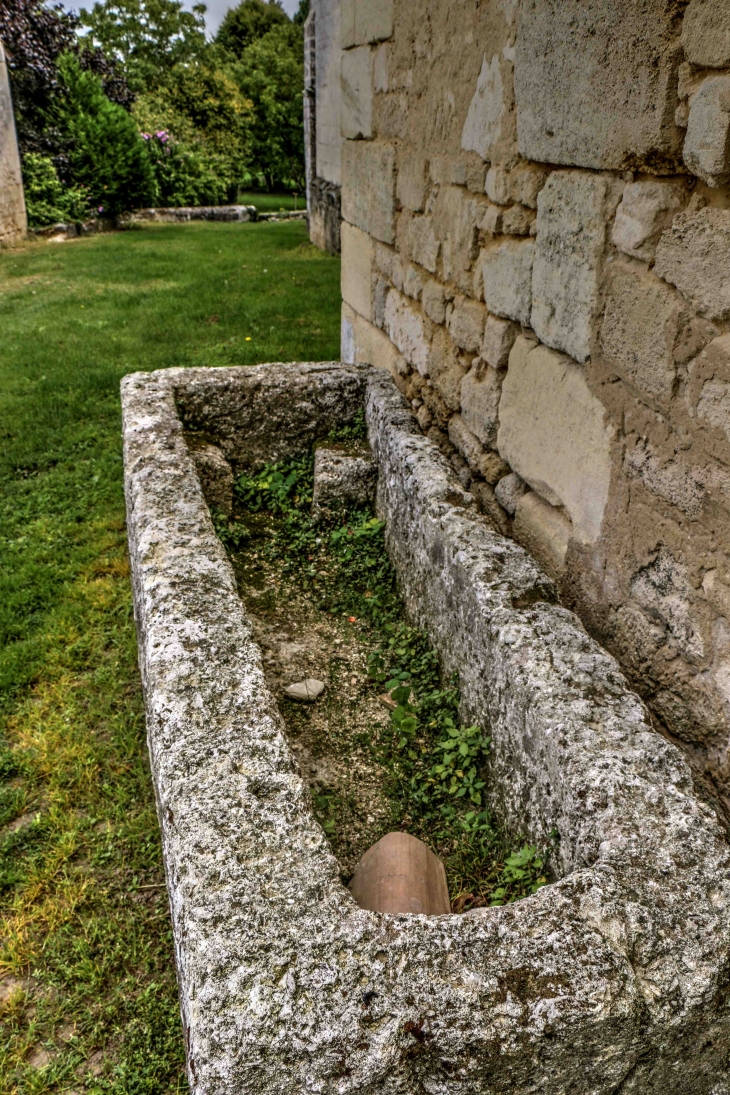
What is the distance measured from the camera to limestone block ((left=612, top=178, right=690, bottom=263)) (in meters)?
1.63

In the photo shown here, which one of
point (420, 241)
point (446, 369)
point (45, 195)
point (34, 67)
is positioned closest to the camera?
point (446, 369)

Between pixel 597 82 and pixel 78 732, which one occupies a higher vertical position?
pixel 597 82

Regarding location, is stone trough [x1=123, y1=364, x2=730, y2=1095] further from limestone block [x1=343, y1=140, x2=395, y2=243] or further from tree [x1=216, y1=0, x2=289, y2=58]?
tree [x1=216, y1=0, x2=289, y2=58]

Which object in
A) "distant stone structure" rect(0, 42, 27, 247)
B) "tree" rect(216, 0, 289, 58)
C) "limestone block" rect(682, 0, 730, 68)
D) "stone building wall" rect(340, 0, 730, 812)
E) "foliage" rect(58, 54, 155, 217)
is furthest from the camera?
"tree" rect(216, 0, 289, 58)

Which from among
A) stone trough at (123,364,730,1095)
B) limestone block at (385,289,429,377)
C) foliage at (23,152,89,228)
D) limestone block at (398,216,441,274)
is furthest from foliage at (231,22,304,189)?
stone trough at (123,364,730,1095)

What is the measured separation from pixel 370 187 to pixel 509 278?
5.62 feet

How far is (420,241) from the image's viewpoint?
3.23 m

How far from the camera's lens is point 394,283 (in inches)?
144

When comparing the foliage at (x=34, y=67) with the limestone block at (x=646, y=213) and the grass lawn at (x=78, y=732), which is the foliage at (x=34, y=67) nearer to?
the grass lawn at (x=78, y=732)

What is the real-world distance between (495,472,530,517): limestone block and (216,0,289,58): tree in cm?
2862

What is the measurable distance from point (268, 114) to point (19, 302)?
12.8 metres

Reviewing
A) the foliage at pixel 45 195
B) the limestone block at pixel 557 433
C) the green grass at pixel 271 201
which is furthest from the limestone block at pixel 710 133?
the green grass at pixel 271 201

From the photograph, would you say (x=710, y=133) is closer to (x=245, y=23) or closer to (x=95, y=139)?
(x=95, y=139)

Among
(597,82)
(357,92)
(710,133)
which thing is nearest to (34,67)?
(357,92)
